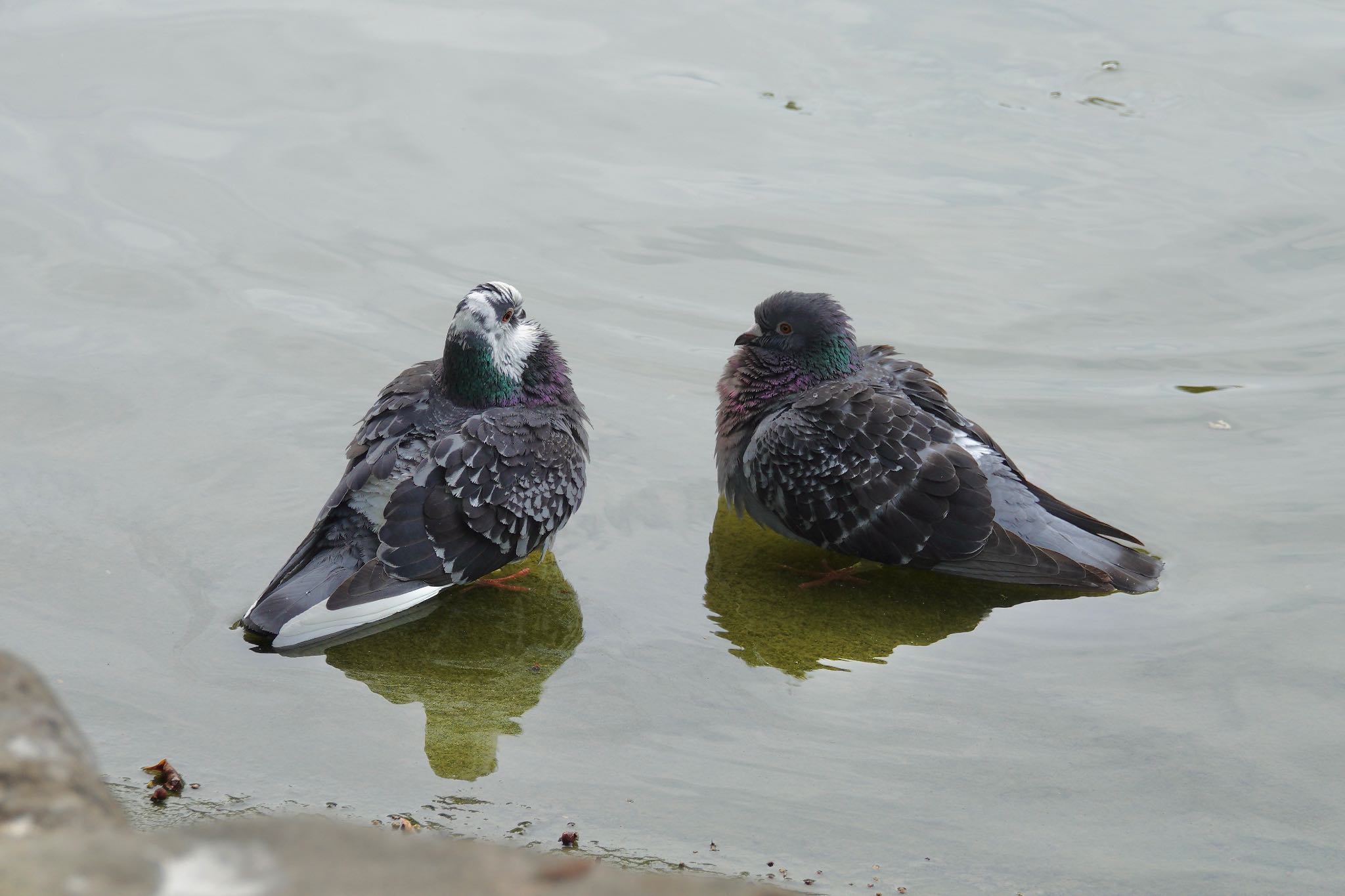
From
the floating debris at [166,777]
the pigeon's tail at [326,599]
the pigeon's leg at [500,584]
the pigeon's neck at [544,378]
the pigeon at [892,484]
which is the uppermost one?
the pigeon's neck at [544,378]

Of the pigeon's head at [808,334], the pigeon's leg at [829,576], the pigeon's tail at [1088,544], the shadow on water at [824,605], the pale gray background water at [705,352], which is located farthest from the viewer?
the pigeon's head at [808,334]

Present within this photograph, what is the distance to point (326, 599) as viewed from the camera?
15.3 ft

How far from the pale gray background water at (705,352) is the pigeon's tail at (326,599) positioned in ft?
0.46

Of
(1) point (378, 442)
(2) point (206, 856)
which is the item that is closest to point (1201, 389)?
(1) point (378, 442)

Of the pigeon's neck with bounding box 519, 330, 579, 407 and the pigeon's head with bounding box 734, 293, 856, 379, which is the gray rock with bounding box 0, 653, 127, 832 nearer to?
the pigeon's neck with bounding box 519, 330, 579, 407

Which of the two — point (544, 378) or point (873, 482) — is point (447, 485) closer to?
point (544, 378)

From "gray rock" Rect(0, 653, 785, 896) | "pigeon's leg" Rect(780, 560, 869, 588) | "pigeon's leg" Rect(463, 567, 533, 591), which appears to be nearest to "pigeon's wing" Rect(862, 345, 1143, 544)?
→ "pigeon's leg" Rect(780, 560, 869, 588)

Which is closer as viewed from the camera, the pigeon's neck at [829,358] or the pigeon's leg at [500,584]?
the pigeon's leg at [500,584]

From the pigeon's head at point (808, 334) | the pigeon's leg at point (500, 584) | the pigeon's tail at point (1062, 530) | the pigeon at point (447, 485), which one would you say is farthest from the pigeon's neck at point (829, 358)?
the pigeon's leg at point (500, 584)

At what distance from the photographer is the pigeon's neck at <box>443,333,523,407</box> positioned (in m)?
5.20

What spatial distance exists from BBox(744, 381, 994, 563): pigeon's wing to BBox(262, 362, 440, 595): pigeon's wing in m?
1.41

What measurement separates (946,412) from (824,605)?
1038 mm

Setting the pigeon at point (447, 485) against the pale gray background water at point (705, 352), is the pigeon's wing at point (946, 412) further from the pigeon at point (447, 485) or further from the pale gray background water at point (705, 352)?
the pigeon at point (447, 485)

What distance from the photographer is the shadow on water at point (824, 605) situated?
5012mm
